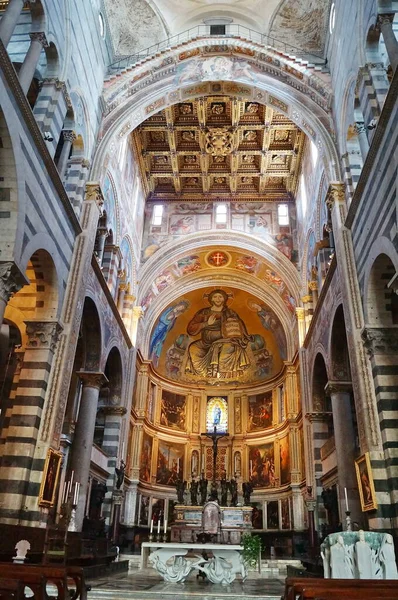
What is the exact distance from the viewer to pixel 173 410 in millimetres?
28531

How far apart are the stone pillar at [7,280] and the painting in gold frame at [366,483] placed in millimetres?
8164

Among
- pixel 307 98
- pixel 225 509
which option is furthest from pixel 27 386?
pixel 307 98

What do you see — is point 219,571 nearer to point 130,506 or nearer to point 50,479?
point 50,479

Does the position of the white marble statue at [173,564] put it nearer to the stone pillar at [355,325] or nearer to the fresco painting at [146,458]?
the stone pillar at [355,325]

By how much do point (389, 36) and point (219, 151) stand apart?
13552 mm

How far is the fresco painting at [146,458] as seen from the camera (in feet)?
80.4

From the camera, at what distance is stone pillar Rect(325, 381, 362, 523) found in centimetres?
1299

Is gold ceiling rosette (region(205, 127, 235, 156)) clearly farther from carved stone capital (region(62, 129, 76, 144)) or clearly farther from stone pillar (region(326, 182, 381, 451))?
carved stone capital (region(62, 129, 76, 144))

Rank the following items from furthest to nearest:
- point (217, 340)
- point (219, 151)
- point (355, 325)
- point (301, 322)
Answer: point (217, 340) < point (219, 151) < point (301, 322) < point (355, 325)

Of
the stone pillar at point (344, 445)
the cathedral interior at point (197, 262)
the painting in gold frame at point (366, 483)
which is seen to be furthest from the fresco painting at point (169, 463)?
the painting in gold frame at point (366, 483)

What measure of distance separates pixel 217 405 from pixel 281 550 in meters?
8.98

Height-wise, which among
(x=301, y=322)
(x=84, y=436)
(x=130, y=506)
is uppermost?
(x=301, y=322)

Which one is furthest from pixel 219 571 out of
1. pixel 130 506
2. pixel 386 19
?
pixel 130 506

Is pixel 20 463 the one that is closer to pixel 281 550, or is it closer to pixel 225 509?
pixel 225 509
